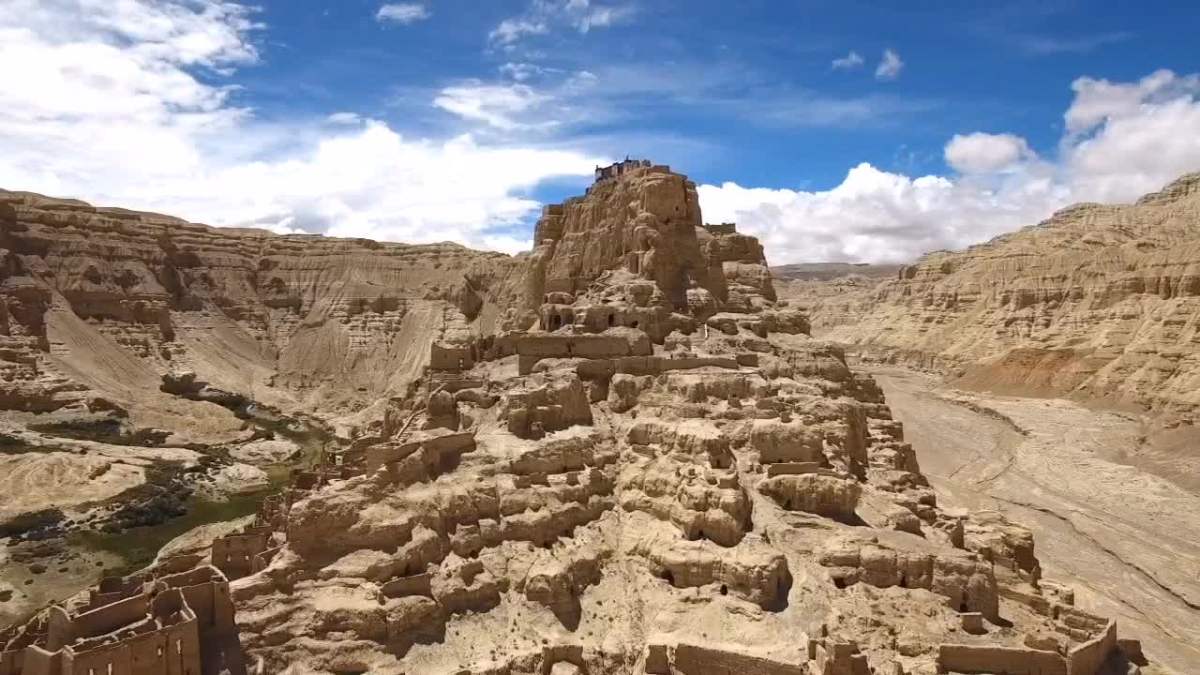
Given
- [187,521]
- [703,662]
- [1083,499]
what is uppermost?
[703,662]

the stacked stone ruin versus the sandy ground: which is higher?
the stacked stone ruin

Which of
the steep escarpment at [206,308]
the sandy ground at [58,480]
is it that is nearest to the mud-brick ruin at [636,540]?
the sandy ground at [58,480]

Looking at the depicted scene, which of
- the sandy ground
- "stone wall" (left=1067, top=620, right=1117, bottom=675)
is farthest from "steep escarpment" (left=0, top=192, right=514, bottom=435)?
"stone wall" (left=1067, top=620, right=1117, bottom=675)

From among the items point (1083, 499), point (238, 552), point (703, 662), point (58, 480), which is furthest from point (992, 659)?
point (58, 480)

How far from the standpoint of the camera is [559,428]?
110 feet

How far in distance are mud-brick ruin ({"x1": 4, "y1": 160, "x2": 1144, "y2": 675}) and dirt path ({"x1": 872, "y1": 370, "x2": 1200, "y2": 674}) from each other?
7.97m

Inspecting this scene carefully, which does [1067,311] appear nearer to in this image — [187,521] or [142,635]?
[187,521]

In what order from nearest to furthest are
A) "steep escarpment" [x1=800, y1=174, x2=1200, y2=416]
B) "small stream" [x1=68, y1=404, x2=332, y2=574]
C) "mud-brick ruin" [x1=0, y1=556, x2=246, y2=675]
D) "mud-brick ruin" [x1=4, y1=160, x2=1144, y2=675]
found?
"mud-brick ruin" [x1=0, y1=556, x2=246, y2=675] < "mud-brick ruin" [x1=4, y1=160, x2=1144, y2=675] < "small stream" [x1=68, y1=404, x2=332, y2=574] < "steep escarpment" [x1=800, y1=174, x2=1200, y2=416]

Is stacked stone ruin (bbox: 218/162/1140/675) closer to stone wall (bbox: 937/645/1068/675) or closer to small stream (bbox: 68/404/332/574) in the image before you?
stone wall (bbox: 937/645/1068/675)

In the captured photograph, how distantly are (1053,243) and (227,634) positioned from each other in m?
137

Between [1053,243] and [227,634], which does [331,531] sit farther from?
[1053,243]

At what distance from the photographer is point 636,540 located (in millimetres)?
29484

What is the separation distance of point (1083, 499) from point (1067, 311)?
57.6 meters

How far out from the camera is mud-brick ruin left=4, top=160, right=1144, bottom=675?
24.5 m
